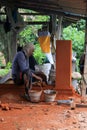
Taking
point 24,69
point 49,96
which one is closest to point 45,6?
point 24,69

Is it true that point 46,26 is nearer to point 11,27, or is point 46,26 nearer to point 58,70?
point 11,27

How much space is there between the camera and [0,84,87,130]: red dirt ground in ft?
18.2

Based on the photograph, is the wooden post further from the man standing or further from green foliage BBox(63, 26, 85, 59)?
green foliage BBox(63, 26, 85, 59)

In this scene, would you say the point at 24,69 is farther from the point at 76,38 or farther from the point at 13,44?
the point at 76,38

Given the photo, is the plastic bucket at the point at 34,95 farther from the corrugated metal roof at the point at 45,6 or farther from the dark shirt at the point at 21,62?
the corrugated metal roof at the point at 45,6

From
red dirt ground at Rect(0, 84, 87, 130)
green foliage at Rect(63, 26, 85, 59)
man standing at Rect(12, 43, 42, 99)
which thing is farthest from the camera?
green foliage at Rect(63, 26, 85, 59)

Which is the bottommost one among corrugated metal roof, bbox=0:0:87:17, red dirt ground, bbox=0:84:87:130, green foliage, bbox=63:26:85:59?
red dirt ground, bbox=0:84:87:130

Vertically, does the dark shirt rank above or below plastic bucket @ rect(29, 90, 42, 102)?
above

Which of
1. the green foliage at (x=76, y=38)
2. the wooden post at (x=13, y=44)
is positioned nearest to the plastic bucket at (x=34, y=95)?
the wooden post at (x=13, y=44)

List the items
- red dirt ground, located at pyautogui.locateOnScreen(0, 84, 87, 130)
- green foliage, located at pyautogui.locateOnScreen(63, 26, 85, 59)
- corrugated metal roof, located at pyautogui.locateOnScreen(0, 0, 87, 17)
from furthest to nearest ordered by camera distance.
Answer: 1. green foliage, located at pyautogui.locateOnScreen(63, 26, 85, 59)
2. corrugated metal roof, located at pyautogui.locateOnScreen(0, 0, 87, 17)
3. red dirt ground, located at pyautogui.locateOnScreen(0, 84, 87, 130)

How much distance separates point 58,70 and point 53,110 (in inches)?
60.8

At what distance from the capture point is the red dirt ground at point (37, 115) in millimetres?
5559

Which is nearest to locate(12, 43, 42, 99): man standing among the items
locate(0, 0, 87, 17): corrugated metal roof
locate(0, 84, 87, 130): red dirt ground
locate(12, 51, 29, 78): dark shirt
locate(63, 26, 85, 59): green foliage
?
locate(12, 51, 29, 78): dark shirt

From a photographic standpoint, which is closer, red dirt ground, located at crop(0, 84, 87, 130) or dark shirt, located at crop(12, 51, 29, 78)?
red dirt ground, located at crop(0, 84, 87, 130)
